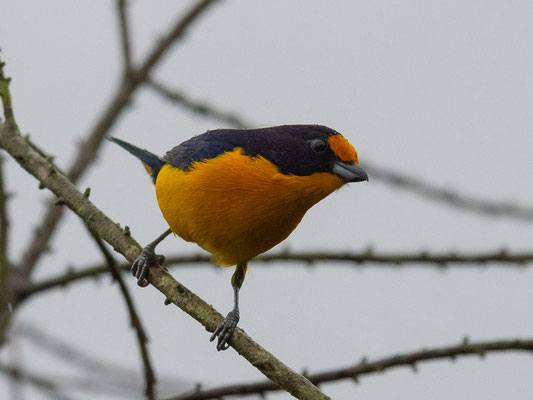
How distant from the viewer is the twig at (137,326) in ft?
13.7

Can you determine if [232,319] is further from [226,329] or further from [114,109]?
[114,109]

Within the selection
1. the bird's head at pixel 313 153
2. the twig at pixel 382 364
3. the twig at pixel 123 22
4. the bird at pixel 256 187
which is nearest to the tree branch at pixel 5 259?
the bird at pixel 256 187

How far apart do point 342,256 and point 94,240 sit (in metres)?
1.54

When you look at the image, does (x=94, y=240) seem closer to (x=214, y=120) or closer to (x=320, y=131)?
(x=320, y=131)

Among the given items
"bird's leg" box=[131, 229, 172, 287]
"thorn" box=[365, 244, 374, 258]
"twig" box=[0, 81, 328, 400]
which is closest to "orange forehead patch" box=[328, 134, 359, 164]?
"thorn" box=[365, 244, 374, 258]

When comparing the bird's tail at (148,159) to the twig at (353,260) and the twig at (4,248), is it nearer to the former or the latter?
the twig at (353,260)

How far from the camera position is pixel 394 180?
5941 millimetres

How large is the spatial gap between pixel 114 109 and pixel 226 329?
2897 mm

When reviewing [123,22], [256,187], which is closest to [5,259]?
[256,187]

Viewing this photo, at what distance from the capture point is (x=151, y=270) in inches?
158

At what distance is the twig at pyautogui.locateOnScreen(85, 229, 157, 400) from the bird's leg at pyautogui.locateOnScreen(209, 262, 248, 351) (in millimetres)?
370

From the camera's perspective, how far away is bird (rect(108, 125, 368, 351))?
4.79 meters

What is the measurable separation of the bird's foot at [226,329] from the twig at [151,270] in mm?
A: 378

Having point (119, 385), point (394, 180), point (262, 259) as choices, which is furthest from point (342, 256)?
point (119, 385)
